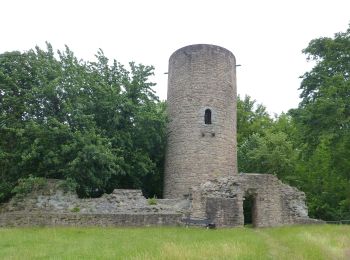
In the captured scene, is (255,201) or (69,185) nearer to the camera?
(69,185)

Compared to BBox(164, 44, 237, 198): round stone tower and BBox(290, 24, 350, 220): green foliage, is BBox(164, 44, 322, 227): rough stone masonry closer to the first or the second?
BBox(164, 44, 237, 198): round stone tower

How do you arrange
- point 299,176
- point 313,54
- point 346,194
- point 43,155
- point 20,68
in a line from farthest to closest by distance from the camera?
point 299,176
point 346,194
point 313,54
point 20,68
point 43,155

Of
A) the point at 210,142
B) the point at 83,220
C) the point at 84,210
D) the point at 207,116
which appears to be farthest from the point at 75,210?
the point at 207,116

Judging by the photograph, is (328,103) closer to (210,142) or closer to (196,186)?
(210,142)

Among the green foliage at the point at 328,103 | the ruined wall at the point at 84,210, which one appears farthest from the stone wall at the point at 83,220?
the green foliage at the point at 328,103

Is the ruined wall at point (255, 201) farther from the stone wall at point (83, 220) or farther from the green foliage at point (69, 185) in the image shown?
the green foliage at point (69, 185)

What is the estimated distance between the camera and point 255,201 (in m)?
20.0

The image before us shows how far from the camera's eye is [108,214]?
17.4 m

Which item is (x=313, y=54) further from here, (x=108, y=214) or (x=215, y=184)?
(x=108, y=214)

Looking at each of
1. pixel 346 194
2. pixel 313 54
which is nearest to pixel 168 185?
pixel 313 54

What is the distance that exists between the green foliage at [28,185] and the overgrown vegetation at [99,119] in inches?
8.4

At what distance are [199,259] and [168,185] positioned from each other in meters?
14.5

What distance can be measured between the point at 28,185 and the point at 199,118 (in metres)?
9.81

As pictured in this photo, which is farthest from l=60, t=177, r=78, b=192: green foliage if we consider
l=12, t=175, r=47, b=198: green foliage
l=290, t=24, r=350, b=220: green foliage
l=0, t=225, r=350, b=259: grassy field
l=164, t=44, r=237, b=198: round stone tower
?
l=290, t=24, r=350, b=220: green foliage
